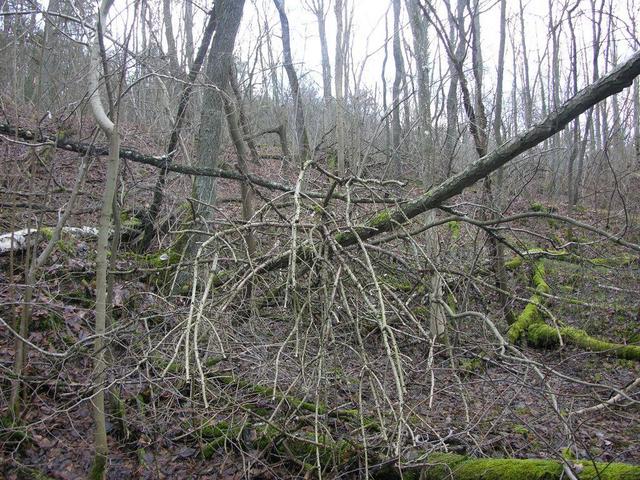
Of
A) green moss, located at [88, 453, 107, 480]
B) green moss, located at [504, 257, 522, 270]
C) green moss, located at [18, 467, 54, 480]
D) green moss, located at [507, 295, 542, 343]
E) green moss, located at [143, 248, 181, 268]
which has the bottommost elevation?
green moss, located at [18, 467, 54, 480]

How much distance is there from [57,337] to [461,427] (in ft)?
11.6

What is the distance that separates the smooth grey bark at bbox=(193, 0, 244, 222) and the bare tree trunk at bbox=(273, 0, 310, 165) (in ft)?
10.2

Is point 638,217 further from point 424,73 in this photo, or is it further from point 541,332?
point 424,73

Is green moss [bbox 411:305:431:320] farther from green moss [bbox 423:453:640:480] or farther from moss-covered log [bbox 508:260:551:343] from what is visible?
moss-covered log [bbox 508:260:551:343]

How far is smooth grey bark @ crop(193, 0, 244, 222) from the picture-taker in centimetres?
582

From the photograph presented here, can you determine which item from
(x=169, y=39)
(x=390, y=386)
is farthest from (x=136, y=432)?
(x=169, y=39)

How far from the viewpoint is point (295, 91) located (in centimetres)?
1219

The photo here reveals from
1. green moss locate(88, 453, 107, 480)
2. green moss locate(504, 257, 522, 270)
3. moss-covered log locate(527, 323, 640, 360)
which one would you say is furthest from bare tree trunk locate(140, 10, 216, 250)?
green moss locate(504, 257, 522, 270)

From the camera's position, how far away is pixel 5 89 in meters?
6.00

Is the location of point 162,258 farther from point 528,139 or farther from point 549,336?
point 549,336

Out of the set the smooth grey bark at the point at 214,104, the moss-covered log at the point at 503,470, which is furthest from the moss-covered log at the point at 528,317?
the smooth grey bark at the point at 214,104

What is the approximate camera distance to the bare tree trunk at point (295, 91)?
1141 centimetres

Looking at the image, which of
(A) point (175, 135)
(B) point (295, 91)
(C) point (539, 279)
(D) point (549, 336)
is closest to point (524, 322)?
(D) point (549, 336)

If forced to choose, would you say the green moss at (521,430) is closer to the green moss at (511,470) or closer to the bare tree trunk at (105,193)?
the green moss at (511,470)
